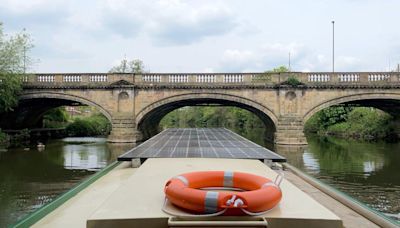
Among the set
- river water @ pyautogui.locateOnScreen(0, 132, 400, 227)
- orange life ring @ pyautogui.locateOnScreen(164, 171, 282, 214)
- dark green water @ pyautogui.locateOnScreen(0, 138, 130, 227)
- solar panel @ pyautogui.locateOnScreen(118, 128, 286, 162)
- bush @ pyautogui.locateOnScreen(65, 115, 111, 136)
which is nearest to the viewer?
orange life ring @ pyautogui.locateOnScreen(164, 171, 282, 214)

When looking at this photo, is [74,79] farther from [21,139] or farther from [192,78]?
[192,78]

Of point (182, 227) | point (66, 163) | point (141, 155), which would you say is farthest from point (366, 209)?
point (66, 163)

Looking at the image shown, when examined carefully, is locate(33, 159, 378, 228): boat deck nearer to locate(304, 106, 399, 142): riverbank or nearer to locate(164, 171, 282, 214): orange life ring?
locate(164, 171, 282, 214): orange life ring

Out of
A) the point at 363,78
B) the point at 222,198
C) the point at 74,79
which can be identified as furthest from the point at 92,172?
the point at 363,78

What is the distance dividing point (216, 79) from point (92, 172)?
37.7 ft

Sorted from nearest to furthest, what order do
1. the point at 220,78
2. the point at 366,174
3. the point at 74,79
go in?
the point at 366,174, the point at 220,78, the point at 74,79

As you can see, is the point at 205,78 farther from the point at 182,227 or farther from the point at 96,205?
the point at 182,227

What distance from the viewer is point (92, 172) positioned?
42.2ft

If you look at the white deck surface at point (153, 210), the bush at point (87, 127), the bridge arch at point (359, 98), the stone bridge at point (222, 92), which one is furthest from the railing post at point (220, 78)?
the white deck surface at point (153, 210)

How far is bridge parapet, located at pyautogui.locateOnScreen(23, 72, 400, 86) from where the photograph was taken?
21.7m

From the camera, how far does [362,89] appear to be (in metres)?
21.4

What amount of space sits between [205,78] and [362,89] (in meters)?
8.97

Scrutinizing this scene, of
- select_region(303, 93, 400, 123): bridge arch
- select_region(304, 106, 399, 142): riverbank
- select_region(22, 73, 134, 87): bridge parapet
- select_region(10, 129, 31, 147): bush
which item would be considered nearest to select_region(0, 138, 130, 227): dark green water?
select_region(10, 129, 31, 147): bush

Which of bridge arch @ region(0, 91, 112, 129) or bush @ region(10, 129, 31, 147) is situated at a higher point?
bridge arch @ region(0, 91, 112, 129)
